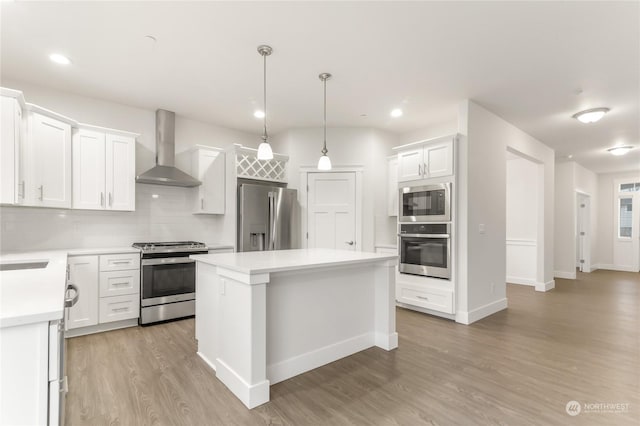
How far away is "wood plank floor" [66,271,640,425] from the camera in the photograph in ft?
6.48

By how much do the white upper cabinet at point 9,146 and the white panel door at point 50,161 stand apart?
296 mm

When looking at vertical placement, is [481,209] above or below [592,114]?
below

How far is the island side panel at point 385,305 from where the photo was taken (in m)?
2.99

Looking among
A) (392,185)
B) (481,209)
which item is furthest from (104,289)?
(481,209)

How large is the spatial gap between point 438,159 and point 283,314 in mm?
2889

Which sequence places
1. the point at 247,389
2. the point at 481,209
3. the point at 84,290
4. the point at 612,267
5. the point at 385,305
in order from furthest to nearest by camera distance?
1. the point at 612,267
2. the point at 481,209
3. the point at 84,290
4. the point at 385,305
5. the point at 247,389

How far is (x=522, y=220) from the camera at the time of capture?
635 cm

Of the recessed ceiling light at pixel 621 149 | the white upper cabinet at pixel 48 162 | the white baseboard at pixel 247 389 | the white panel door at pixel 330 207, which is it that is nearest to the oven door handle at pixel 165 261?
the white upper cabinet at pixel 48 162

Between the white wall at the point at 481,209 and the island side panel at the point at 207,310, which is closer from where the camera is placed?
the island side panel at the point at 207,310

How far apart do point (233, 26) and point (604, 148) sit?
733 cm

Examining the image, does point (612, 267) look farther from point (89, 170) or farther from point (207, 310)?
point (89, 170)

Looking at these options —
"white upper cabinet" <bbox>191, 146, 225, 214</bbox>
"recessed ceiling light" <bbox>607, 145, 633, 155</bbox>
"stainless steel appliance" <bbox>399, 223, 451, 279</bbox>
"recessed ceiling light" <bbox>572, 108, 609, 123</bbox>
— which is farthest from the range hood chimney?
"recessed ceiling light" <bbox>607, 145, 633, 155</bbox>

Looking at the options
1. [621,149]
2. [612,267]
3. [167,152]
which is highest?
[621,149]

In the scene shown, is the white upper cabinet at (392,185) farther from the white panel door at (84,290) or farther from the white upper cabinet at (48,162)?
the white upper cabinet at (48,162)
